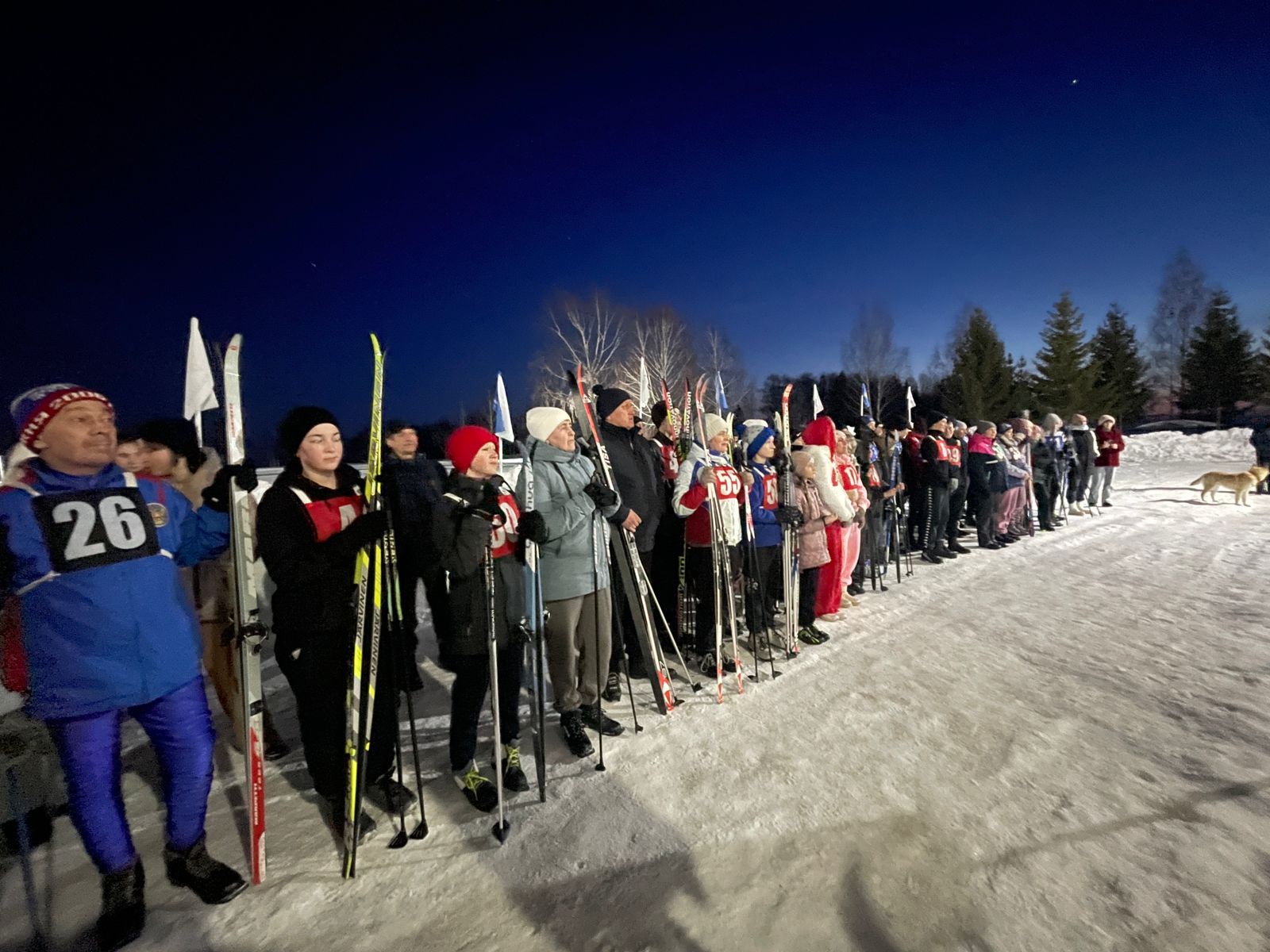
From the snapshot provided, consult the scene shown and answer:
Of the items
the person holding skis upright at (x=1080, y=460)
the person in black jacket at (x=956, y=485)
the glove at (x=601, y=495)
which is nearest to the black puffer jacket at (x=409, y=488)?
the glove at (x=601, y=495)

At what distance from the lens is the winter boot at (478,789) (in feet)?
9.72

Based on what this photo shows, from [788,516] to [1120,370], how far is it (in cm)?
3994

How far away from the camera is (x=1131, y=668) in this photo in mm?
4195

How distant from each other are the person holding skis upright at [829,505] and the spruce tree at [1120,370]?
35268 mm

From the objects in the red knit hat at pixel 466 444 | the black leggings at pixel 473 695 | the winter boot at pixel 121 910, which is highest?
the red knit hat at pixel 466 444

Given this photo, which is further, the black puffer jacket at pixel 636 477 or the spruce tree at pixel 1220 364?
the spruce tree at pixel 1220 364

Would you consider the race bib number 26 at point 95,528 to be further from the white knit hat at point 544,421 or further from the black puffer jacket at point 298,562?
the white knit hat at point 544,421

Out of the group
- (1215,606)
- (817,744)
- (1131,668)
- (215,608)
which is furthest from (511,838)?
(1215,606)

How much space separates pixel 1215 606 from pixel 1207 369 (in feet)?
122

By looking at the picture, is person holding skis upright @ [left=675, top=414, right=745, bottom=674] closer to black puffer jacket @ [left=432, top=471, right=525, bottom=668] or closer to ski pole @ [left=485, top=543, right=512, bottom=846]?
black puffer jacket @ [left=432, top=471, right=525, bottom=668]

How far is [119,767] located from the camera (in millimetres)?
2242

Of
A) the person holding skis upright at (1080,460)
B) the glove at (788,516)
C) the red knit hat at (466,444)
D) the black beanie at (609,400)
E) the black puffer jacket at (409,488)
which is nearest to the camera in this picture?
the red knit hat at (466,444)

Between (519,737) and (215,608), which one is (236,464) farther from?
(519,737)

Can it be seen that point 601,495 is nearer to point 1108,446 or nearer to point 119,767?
→ point 119,767
